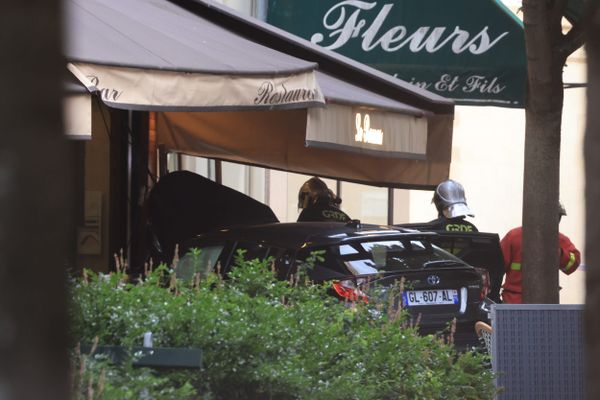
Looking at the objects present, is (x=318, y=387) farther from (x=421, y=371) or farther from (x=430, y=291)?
(x=430, y=291)

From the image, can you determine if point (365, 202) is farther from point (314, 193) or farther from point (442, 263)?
point (442, 263)

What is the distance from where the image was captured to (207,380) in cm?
484

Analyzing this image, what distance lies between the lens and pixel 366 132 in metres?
10.0

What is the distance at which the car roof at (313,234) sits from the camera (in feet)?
28.6

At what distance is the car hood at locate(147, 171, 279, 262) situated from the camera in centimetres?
1208

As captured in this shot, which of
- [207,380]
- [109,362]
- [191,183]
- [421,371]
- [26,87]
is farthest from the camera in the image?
[191,183]

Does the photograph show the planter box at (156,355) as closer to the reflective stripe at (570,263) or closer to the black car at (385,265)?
the black car at (385,265)

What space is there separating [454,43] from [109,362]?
9.84 m

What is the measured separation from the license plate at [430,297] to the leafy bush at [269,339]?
253cm

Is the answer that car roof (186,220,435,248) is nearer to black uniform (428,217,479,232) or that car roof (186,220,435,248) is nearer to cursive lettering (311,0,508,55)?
black uniform (428,217,479,232)

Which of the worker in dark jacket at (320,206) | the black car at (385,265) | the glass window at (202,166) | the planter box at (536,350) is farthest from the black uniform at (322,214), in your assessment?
the planter box at (536,350)

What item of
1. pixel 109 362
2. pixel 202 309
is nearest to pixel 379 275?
pixel 202 309

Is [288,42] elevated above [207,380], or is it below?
above

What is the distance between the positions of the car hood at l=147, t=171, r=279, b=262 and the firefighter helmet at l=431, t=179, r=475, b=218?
181 centimetres
